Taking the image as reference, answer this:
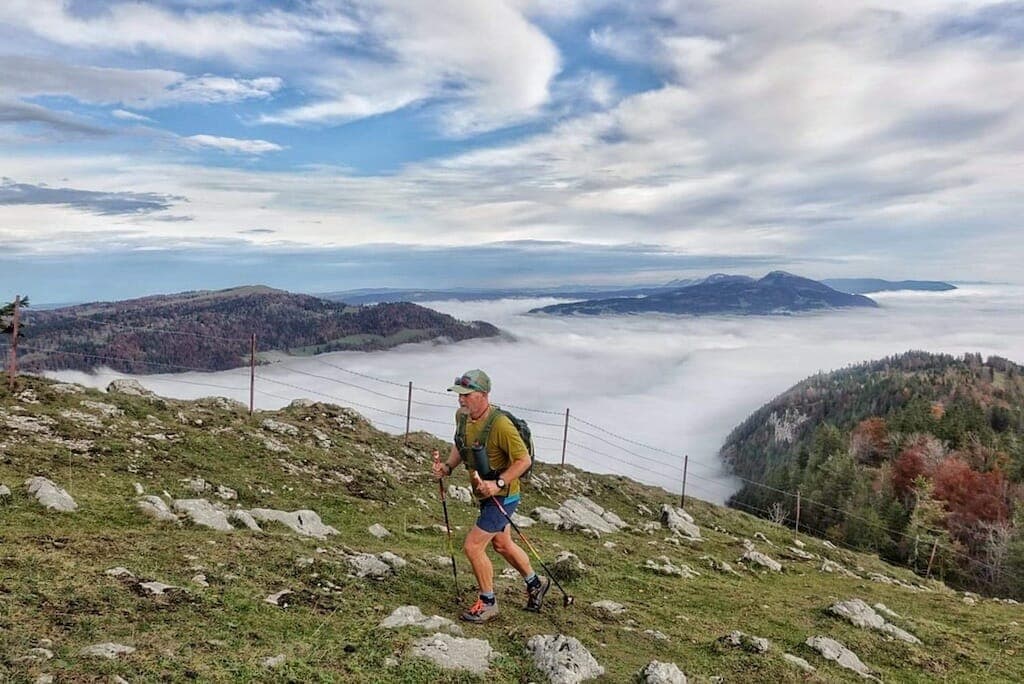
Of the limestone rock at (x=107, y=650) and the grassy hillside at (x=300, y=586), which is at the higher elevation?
the limestone rock at (x=107, y=650)

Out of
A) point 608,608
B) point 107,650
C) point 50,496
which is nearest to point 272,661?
point 107,650

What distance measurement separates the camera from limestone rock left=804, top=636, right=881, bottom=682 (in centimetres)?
1066

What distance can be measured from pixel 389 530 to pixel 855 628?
1280cm

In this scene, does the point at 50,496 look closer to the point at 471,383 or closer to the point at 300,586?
the point at 300,586

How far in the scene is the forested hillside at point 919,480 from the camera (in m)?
75.8

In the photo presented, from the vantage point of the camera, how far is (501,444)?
9367 millimetres

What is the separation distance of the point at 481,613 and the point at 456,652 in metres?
1.60

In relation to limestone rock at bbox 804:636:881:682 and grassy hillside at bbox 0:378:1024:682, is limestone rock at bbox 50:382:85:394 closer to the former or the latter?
grassy hillside at bbox 0:378:1024:682

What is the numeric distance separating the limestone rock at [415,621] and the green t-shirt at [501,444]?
6.97ft

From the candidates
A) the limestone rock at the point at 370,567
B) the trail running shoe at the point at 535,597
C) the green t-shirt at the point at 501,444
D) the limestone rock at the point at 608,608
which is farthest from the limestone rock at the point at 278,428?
the green t-shirt at the point at 501,444

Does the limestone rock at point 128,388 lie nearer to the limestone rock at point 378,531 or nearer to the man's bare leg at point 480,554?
the limestone rock at point 378,531

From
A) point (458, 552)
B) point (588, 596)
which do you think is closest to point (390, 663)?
point (588, 596)

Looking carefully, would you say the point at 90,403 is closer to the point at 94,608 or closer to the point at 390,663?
the point at 94,608

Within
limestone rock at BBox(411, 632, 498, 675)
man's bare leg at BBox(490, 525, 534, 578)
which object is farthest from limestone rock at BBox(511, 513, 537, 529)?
limestone rock at BBox(411, 632, 498, 675)
